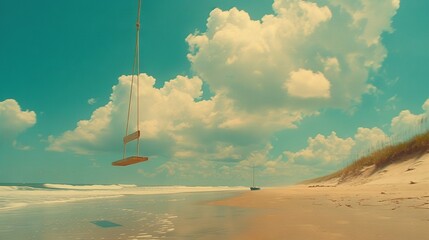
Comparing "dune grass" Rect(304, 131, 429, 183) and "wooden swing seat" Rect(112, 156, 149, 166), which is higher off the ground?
"dune grass" Rect(304, 131, 429, 183)

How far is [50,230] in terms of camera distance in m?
9.98

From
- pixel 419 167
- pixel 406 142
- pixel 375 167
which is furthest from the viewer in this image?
pixel 375 167

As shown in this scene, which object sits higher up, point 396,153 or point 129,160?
point 396,153

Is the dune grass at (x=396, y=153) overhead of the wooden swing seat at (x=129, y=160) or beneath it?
overhead

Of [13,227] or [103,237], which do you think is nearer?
[103,237]

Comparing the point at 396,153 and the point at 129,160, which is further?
the point at 396,153

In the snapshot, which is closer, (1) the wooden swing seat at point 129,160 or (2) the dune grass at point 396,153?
(1) the wooden swing seat at point 129,160

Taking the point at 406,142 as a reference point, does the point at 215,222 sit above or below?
below

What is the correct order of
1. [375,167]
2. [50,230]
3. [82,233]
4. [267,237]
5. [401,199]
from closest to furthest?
[267,237] → [82,233] → [50,230] → [401,199] → [375,167]

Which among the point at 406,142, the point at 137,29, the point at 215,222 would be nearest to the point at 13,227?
the point at 215,222

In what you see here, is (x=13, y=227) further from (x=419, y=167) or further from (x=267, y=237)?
(x=419, y=167)

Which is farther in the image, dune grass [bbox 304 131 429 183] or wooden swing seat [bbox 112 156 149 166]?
dune grass [bbox 304 131 429 183]

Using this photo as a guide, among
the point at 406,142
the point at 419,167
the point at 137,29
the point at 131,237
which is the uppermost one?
the point at 137,29

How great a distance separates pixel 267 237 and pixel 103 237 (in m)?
3.85
